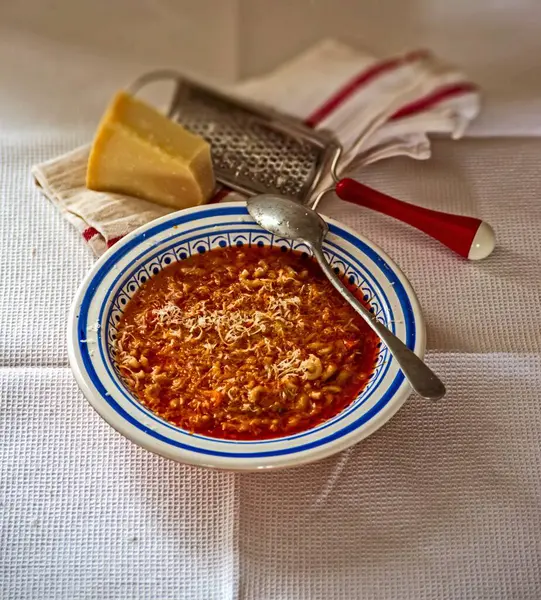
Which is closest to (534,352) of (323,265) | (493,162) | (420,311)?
(420,311)

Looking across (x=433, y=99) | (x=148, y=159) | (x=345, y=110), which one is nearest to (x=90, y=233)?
(x=148, y=159)

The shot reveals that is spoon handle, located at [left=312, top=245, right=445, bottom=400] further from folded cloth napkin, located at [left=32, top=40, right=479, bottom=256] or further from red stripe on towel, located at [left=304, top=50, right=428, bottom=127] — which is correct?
red stripe on towel, located at [left=304, top=50, right=428, bottom=127]

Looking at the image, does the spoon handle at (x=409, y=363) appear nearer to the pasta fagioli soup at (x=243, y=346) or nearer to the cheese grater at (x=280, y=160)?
the pasta fagioli soup at (x=243, y=346)

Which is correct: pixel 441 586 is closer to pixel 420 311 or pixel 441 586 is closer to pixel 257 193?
pixel 420 311

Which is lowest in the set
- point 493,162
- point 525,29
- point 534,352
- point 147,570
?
point 147,570

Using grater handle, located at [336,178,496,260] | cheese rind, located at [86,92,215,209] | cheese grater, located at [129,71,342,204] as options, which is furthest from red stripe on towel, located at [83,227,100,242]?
grater handle, located at [336,178,496,260]

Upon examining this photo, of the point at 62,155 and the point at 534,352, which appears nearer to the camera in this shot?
the point at 534,352

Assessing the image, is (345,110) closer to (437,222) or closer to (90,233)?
(437,222)
